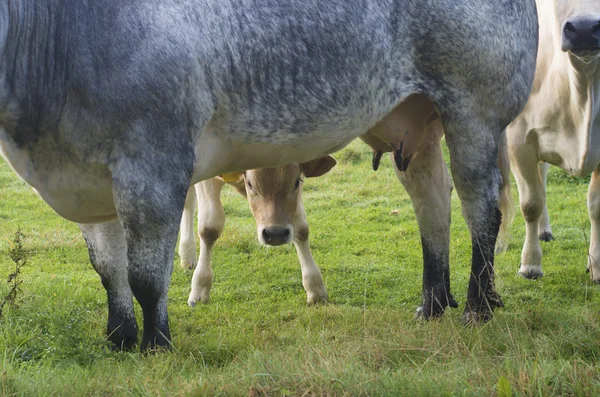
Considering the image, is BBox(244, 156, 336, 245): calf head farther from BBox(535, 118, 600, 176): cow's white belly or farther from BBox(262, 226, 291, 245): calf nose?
BBox(535, 118, 600, 176): cow's white belly

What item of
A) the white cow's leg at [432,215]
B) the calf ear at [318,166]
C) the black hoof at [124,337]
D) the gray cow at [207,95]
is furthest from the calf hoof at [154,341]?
the calf ear at [318,166]

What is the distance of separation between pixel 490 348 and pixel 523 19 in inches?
81.0

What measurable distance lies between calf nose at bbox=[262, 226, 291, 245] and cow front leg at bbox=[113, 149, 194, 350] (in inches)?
75.4

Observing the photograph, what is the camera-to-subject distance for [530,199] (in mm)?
7809

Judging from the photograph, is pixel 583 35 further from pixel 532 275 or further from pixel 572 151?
pixel 532 275

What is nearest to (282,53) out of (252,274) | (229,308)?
(229,308)

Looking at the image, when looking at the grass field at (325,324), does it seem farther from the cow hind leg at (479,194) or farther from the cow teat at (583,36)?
the cow teat at (583,36)

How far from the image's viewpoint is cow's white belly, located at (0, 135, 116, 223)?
460 centimetres

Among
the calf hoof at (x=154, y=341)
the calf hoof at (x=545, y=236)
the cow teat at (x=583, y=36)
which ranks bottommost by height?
the calf hoof at (x=545, y=236)

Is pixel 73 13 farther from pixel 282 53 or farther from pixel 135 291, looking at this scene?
pixel 135 291

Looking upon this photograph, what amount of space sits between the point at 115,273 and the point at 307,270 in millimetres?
2019

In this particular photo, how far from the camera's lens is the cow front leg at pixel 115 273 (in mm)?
5410

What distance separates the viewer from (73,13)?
4.52 metres

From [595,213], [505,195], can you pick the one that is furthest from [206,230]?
[595,213]
